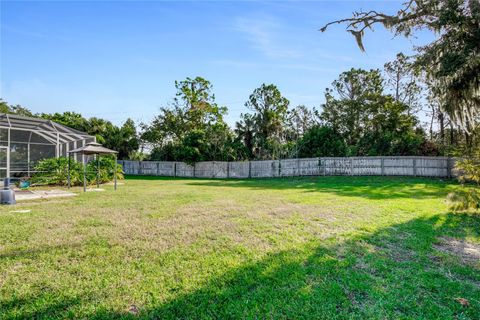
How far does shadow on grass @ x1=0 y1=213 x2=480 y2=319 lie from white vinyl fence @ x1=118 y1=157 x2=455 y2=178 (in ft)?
45.2

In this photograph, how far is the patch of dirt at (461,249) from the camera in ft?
10.5

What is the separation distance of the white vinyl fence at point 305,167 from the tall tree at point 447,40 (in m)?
10.2

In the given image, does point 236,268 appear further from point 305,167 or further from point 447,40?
point 305,167

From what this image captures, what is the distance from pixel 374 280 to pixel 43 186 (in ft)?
45.9

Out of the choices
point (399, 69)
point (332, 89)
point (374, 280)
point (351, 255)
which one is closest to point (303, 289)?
point (374, 280)

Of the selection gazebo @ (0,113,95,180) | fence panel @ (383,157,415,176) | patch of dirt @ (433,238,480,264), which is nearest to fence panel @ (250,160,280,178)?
fence panel @ (383,157,415,176)

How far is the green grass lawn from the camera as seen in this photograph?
6.72ft

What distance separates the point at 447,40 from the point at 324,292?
237 inches

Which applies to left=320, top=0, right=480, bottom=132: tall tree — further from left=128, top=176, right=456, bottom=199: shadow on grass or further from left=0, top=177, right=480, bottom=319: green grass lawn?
left=128, top=176, right=456, bottom=199: shadow on grass

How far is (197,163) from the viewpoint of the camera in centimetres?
2205

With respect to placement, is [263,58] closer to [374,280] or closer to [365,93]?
[365,93]

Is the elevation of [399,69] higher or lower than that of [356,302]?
higher

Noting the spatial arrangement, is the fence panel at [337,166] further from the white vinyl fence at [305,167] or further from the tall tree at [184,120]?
the tall tree at [184,120]

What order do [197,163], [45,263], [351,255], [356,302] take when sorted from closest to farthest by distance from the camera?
[356,302] < [45,263] < [351,255] < [197,163]
